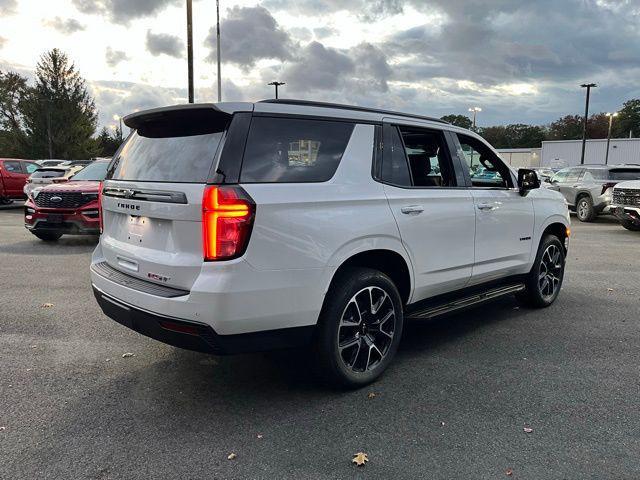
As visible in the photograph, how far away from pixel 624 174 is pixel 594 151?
4761 centimetres

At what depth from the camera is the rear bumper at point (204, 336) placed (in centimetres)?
309

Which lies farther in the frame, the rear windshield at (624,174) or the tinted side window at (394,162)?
the rear windshield at (624,174)

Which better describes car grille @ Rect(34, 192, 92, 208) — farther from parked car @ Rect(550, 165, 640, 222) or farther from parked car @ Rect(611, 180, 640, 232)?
parked car @ Rect(550, 165, 640, 222)

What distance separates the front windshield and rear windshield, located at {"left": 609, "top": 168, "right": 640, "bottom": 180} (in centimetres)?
1396

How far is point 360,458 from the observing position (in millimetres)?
2881

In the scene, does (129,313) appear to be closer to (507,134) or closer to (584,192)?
(584,192)

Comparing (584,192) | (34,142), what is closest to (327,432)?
(584,192)

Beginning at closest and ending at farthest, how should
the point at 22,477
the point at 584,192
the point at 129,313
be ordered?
the point at 22,477, the point at 129,313, the point at 584,192

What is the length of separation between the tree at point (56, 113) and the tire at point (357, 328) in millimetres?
45520

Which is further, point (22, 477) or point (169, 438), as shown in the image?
point (169, 438)

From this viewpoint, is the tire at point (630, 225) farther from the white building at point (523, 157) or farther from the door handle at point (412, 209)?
the white building at point (523, 157)

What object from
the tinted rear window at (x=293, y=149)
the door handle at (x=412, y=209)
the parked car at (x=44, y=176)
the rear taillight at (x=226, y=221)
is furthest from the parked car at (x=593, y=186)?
the parked car at (x=44, y=176)

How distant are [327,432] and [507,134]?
129298mm

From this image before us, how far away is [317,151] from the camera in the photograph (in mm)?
3523
